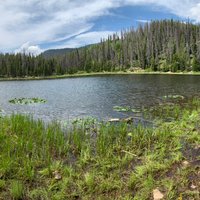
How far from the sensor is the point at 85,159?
10.5 meters

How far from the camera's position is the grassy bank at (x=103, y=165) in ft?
25.7

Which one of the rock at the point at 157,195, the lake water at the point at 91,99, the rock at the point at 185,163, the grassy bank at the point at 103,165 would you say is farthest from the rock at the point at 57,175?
the lake water at the point at 91,99

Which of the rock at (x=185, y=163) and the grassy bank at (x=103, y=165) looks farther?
the rock at (x=185, y=163)

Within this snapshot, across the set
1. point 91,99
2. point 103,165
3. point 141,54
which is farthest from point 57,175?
point 141,54

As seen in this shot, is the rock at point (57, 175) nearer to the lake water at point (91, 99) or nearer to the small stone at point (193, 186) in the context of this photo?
the small stone at point (193, 186)

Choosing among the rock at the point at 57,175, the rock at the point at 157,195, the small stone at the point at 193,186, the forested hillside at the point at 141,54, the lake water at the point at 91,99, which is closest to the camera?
the rock at the point at 157,195

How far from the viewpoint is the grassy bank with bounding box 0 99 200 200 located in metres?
7.82

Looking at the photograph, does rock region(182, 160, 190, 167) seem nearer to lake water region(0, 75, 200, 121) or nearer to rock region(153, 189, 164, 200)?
rock region(153, 189, 164, 200)

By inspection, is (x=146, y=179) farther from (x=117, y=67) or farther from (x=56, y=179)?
(x=117, y=67)

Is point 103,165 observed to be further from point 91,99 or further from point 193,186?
point 91,99

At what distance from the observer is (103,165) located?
973cm

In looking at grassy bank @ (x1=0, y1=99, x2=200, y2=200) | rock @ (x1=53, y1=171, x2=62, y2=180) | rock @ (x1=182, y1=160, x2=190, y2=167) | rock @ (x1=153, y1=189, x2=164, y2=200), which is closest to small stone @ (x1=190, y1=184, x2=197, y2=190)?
grassy bank @ (x1=0, y1=99, x2=200, y2=200)

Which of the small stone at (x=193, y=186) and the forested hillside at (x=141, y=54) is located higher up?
the forested hillside at (x=141, y=54)

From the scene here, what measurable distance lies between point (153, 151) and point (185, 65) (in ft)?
422
